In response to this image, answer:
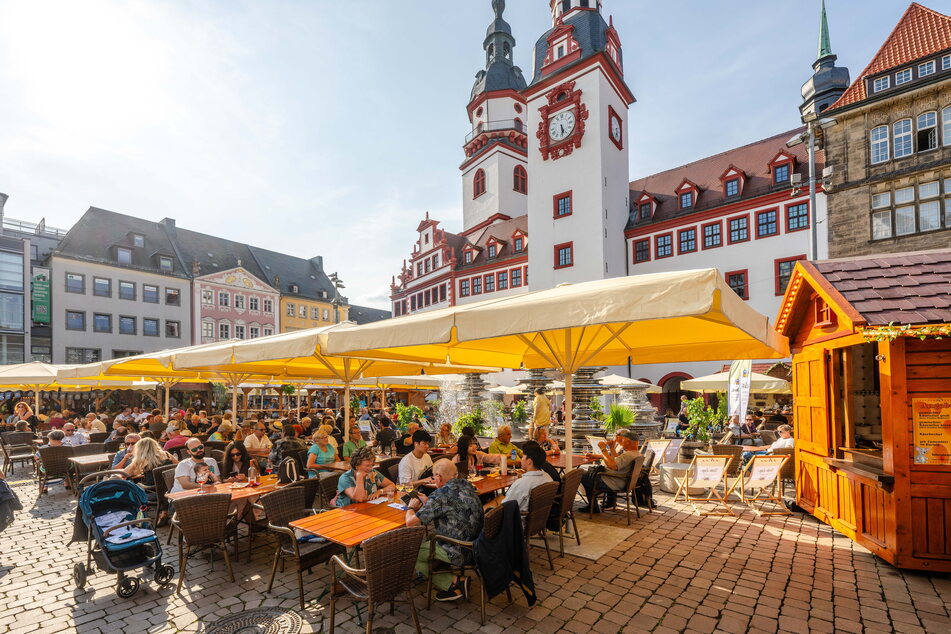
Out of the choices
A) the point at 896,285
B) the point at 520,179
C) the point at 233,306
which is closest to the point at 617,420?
the point at 896,285

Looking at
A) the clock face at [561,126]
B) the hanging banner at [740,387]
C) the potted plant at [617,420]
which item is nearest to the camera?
the hanging banner at [740,387]

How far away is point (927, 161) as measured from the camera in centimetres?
1967

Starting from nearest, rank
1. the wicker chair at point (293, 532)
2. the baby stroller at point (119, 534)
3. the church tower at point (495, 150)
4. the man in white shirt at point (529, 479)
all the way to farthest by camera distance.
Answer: the wicker chair at point (293, 532), the baby stroller at point (119, 534), the man in white shirt at point (529, 479), the church tower at point (495, 150)

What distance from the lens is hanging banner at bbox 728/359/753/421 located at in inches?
508

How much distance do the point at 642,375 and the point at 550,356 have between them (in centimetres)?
2356

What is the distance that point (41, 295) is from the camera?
3631 cm

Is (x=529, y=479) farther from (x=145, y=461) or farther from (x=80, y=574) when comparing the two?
(x=145, y=461)

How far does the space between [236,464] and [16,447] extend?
9556 millimetres

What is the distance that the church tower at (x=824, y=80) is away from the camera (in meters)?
28.1

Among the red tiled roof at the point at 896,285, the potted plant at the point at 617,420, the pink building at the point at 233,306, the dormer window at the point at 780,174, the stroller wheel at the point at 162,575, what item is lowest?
the potted plant at the point at 617,420

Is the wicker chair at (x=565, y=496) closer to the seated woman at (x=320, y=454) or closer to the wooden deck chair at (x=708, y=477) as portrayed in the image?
the wooden deck chair at (x=708, y=477)

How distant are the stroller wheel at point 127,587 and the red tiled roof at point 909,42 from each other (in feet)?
91.1

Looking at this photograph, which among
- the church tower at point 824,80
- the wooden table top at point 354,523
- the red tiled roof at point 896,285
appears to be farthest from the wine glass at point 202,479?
the church tower at point 824,80

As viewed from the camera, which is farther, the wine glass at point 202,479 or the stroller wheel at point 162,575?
the wine glass at point 202,479
